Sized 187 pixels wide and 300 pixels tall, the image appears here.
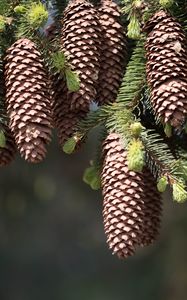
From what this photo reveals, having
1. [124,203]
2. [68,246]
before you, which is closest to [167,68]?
[124,203]

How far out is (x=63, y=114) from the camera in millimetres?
935

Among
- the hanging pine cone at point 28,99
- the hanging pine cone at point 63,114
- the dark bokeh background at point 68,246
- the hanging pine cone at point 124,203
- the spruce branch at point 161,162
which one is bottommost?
the dark bokeh background at point 68,246

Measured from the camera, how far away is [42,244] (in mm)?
2463

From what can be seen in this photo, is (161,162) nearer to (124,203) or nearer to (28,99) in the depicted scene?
(124,203)

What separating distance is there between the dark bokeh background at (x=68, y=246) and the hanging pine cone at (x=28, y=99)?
53.8 inches

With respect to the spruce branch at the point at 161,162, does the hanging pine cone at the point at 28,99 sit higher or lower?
higher

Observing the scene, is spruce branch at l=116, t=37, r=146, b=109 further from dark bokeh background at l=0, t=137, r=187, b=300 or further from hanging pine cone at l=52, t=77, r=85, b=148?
dark bokeh background at l=0, t=137, r=187, b=300

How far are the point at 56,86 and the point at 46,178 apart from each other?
1492 millimetres

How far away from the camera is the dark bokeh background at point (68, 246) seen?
2.31 metres

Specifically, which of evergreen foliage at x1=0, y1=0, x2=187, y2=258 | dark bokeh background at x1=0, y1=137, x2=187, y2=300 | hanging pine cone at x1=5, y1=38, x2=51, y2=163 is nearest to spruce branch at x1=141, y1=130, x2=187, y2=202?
evergreen foliage at x1=0, y1=0, x2=187, y2=258

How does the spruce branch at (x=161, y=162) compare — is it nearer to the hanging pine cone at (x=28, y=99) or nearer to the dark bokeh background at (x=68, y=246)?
the hanging pine cone at (x=28, y=99)

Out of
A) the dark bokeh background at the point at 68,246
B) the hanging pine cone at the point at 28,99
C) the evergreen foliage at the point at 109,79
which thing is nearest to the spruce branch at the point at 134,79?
the evergreen foliage at the point at 109,79

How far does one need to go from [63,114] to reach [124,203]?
0.15 meters

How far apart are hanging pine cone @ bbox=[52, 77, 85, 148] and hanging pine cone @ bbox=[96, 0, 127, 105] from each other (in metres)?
0.04
